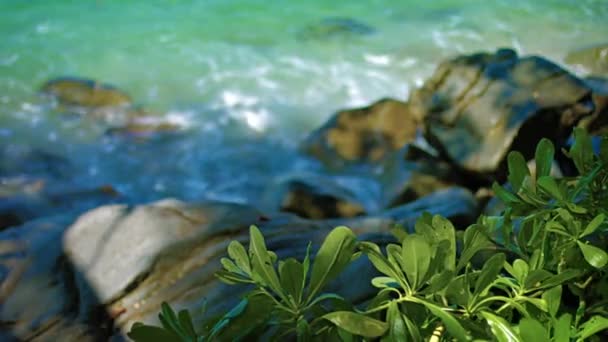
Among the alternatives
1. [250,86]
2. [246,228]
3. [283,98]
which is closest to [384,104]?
Answer: [283,98]

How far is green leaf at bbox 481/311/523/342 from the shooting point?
0.78 metres

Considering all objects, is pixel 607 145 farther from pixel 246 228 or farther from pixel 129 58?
pixel 129 58

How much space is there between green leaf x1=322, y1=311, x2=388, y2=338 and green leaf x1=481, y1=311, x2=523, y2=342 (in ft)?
0.49

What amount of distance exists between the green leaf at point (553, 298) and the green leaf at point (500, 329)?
10 cm

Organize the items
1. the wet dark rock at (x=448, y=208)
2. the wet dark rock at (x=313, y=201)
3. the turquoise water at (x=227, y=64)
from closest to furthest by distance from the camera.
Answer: the wet dark rock at (x=448, y=208)
the wet dark rock at (x=313, y=201)
the turquoise water at (x=227, y=64)

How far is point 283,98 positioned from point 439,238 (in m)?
6.11

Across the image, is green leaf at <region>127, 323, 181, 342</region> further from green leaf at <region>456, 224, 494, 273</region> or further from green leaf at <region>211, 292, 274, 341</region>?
green leaf at <region>456, 224, 494, 273</region>

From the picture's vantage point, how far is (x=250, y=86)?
729 centimetres

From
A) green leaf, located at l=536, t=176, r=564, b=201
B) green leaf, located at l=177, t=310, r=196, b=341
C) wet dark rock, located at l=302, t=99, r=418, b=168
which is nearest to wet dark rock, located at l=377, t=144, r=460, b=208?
wet dark rock, located at l=302, t=99, r=418, b=168

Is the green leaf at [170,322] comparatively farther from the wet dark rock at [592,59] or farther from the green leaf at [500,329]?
the wet dark rock at [592,59]

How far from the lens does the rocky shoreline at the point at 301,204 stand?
162cm

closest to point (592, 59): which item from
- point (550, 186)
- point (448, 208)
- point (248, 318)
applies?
point (448, 208)

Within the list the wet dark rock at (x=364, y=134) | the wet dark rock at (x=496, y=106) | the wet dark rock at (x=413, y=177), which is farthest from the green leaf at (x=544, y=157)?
the wet dark rock at (x=364, y=134)

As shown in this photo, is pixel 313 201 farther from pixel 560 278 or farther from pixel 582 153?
pixel 560 278
